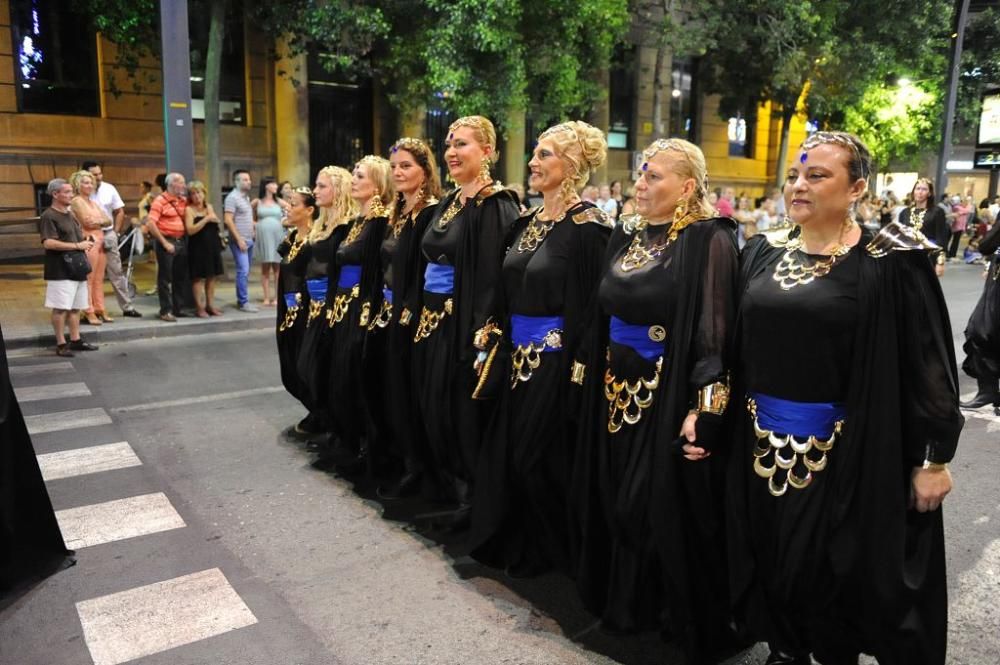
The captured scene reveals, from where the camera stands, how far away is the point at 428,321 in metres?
4.91

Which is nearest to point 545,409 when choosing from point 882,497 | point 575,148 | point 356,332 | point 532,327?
point 532,327

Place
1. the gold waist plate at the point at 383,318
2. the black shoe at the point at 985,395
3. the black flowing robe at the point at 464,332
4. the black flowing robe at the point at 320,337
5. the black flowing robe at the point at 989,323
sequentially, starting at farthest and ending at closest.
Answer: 1. the black shoe at the point at 985,395
2. the black flowing robe at the point at 989,323
3. the black flowing robe at the point at 320,337
4. the gold waist plate at the point at 383,318
5. the black flowing robe at the point at 464,332

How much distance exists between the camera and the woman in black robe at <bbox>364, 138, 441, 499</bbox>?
5117 mm

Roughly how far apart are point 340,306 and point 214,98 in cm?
1023

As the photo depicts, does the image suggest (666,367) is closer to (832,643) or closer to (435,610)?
(832,643)

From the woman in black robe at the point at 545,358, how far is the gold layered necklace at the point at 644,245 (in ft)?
1.32

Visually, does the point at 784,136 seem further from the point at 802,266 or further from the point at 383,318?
Result: the point at 802,266

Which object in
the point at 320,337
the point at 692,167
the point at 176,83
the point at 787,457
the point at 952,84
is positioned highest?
the point at 952,84

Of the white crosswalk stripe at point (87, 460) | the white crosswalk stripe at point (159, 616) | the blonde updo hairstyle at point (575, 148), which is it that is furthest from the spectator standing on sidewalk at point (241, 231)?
the blonde updo hairstyle at point (575, 148)

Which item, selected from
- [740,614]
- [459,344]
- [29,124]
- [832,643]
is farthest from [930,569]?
[29,124]

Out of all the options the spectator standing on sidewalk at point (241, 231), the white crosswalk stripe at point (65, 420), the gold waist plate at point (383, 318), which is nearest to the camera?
the gold waist plate at point (383, 318)

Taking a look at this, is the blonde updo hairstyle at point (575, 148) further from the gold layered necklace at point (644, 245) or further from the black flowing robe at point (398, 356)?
the black flowing robe at point (398, 356)

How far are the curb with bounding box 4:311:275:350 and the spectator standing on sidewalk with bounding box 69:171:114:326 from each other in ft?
0.83

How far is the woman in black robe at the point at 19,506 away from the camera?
3.90m
